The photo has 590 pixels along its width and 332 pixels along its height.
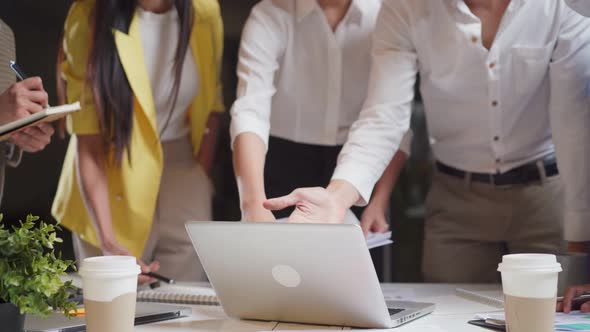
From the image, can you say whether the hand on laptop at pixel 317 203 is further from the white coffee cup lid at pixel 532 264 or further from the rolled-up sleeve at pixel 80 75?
the rolled-up sleeve at pixel 80 75

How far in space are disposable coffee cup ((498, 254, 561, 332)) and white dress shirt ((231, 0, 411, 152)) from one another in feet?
3.39

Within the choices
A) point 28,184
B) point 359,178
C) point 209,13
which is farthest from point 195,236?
point 28,184

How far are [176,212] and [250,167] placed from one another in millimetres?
662

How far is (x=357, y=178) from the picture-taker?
5.77 ft

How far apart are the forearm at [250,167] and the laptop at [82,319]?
0.39 meters

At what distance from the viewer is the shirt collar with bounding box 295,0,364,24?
215 centimetres

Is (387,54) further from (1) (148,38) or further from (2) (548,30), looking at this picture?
(1) (148,38)

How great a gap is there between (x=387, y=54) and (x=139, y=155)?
824mm

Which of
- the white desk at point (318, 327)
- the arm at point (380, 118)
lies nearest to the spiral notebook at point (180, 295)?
the white desk at point (318, 327)

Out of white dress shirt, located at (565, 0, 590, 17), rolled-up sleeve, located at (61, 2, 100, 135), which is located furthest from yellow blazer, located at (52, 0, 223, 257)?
white dress shirt, located at (565, 0, 590, 17)

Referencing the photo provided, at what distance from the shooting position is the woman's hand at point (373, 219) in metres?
2.08

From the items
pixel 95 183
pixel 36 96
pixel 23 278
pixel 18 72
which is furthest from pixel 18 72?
pixel 23 278

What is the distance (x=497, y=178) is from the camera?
2072mm

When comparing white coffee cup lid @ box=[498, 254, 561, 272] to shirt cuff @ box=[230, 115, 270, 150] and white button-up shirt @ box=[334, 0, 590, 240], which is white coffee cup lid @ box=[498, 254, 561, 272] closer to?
white button-up shirt @ box=[334, 0, 590, 240]
